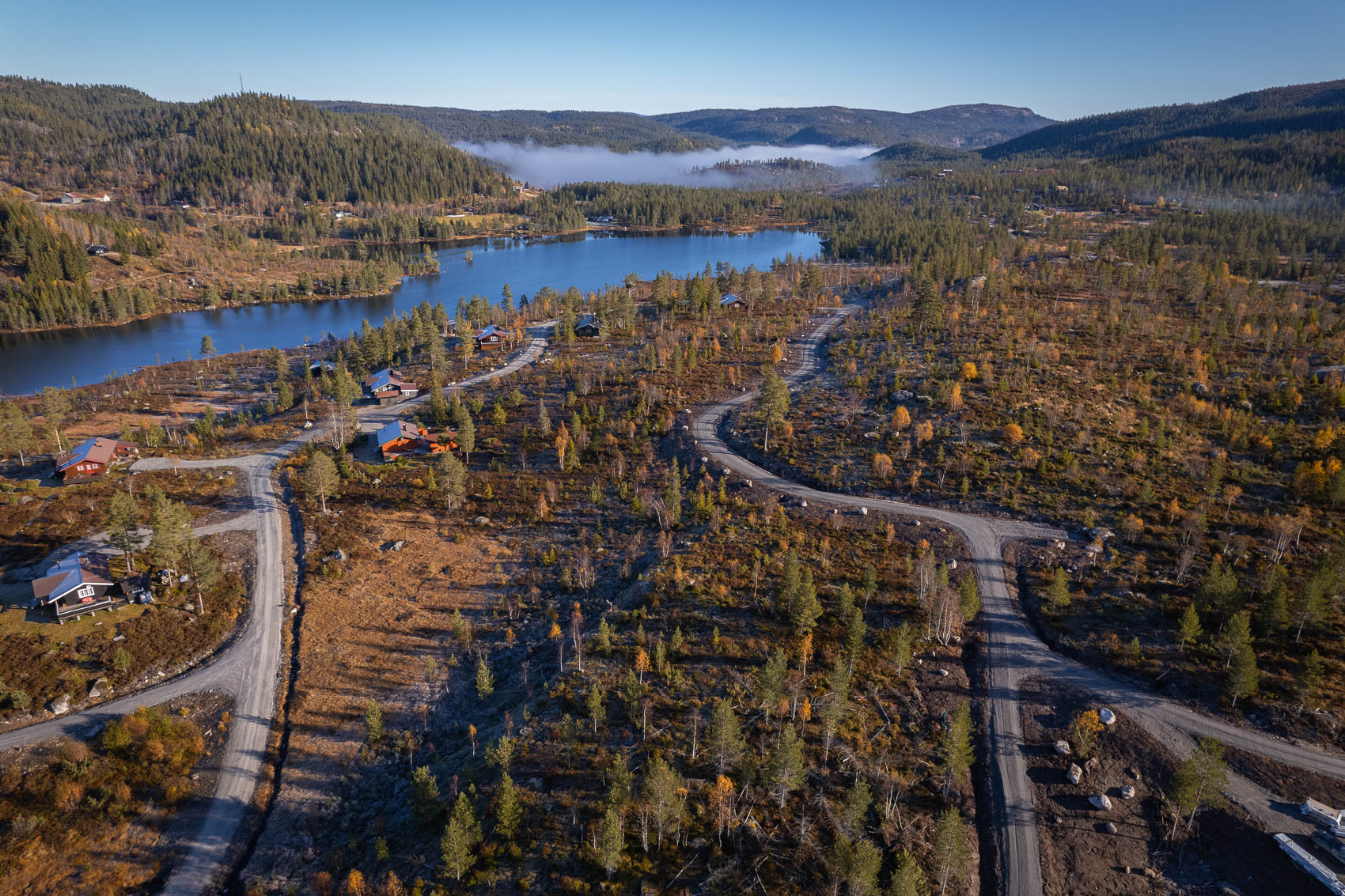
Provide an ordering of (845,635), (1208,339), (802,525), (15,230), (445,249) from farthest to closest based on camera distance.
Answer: (445,249) < (15,230) < (1208,339) < (802,525) < (845,635)

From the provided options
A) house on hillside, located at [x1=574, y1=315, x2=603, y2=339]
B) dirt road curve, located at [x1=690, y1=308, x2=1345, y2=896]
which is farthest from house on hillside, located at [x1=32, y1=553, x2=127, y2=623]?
house on hillside, located at [x1=574, y1=315, x2=603, y2=339]

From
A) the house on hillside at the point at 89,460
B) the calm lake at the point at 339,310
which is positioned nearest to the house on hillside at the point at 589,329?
the calm lake at the point at 339,310

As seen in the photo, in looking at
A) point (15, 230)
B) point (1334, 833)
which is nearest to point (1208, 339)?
point (1334, 833)

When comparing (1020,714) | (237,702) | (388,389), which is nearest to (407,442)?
(388,389)

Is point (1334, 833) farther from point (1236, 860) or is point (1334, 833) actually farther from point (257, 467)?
point (257, 467)

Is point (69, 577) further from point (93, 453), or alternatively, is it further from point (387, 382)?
point (387, 382)

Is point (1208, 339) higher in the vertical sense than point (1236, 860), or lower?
higher
